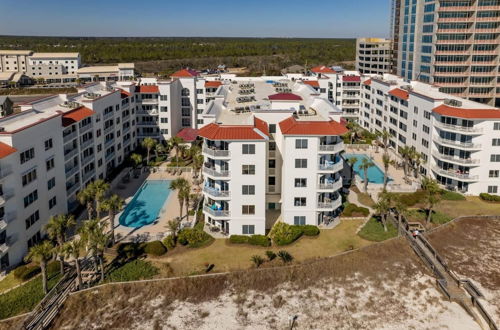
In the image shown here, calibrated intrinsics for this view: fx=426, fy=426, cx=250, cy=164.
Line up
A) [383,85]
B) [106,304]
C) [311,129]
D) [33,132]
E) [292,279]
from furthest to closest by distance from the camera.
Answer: [383,85] → [311,129] → [33,132] → [292,279] → [106,304]

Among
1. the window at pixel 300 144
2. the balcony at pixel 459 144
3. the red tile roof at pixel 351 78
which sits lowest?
the balcony at pixel 459 144

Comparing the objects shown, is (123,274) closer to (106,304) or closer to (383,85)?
(106,304)

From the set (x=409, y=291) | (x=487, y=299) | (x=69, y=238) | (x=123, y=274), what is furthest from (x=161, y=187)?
(x=487, y=299)

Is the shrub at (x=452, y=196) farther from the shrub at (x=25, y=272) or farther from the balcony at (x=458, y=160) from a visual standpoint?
the shrub at (x=25, y=272)

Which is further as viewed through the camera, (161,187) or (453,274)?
(161,187)

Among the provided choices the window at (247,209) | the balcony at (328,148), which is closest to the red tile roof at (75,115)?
the window at (247,209)

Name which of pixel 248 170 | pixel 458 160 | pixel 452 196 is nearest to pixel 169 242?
pixel 248 170

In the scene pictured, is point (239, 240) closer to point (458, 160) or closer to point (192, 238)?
point (192, 238)
